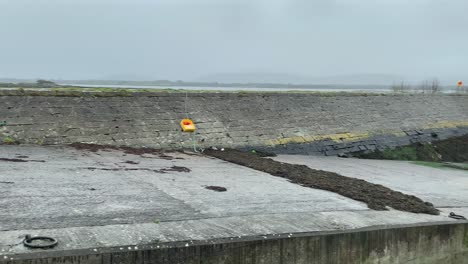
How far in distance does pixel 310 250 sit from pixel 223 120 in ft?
26.0

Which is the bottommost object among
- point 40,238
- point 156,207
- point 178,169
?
point 178,169

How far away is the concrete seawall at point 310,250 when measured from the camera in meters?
4.14

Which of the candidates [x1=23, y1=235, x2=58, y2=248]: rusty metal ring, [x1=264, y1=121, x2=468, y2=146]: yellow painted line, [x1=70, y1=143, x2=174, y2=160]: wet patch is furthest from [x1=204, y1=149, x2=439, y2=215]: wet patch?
[x1=23, y1=235, x2=58, y2=248]: rusty metal ring

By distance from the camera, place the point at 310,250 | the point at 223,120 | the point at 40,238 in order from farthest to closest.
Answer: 1. the point at 223,120
2. the point at 310,250
3. the point at 40,238

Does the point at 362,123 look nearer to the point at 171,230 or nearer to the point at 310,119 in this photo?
the point at 310,119

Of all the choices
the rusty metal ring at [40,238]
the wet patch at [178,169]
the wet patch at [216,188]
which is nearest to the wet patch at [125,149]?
the wet patch at [178,169]

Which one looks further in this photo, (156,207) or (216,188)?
(216,188)

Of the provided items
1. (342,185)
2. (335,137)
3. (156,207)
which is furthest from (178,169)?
(335,137)

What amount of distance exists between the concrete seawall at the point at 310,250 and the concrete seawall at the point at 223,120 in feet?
21.8

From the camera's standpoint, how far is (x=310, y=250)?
17.4 feet

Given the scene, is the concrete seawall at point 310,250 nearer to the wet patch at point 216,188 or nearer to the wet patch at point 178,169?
the wet patch at point 216,188

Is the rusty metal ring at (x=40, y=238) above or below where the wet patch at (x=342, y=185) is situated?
above

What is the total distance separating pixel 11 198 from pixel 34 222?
1.12 m

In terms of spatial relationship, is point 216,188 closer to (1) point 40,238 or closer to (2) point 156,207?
(2) point 156,207
